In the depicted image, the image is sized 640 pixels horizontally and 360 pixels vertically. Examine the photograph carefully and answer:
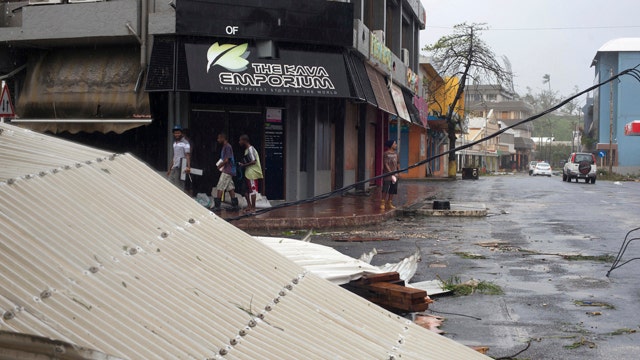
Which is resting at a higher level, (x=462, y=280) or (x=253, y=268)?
(x=253, y=268)

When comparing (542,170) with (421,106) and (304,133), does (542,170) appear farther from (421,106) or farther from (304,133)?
(304,133)

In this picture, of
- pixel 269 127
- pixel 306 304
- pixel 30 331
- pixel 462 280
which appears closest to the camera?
pixel 30 331

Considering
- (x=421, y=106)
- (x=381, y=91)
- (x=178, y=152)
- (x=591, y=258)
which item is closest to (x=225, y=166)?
(x=178, y=152)

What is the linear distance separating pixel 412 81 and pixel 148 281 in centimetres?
3138

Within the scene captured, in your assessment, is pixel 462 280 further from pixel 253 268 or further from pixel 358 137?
pixel 358 137

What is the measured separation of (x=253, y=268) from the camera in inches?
132

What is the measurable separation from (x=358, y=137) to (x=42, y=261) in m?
24.2

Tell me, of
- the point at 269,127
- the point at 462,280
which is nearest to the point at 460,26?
the point at 269,127

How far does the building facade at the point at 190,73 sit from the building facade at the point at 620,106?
5527 centimetres

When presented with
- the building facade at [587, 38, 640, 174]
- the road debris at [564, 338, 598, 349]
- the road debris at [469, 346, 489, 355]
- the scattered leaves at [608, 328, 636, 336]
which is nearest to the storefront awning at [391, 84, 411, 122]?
the scattered leaves at [608, 328, 636, 336]

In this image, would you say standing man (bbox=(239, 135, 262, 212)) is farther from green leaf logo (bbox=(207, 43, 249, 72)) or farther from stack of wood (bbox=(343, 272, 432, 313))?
stack of wood (bbox=(343, 272, 432, 313))

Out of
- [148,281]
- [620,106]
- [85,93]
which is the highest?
[620,106]

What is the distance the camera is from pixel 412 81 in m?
33.2

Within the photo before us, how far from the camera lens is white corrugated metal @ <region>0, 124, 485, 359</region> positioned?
7.29ft
